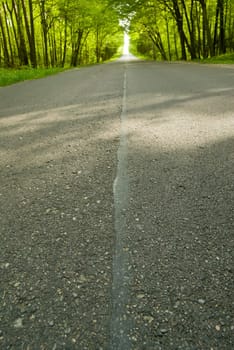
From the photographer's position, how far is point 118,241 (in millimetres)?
1597

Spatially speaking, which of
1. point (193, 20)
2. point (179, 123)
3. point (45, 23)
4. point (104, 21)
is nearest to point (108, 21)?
point (104, 21)

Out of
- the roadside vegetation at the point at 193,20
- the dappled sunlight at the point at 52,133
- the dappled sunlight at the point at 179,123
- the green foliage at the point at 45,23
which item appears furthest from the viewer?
the roadside vegetation at the point at 193,20

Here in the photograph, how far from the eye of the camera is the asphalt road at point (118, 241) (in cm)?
111

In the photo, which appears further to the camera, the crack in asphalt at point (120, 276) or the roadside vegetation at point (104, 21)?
the roadside vegetation at point (104, 21)

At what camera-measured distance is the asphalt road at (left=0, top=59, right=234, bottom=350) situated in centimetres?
111

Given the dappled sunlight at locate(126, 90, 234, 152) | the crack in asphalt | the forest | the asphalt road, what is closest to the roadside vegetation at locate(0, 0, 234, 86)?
the forest

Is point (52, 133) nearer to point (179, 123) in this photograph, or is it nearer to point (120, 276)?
point (179, 123)

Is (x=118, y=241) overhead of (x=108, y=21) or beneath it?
beneath

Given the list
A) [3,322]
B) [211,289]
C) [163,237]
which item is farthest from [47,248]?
[211,289]

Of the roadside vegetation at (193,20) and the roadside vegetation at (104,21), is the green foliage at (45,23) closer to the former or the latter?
the roadside vegetation at (104,21)

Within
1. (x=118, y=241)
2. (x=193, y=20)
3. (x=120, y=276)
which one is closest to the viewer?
(x=120, y=276)

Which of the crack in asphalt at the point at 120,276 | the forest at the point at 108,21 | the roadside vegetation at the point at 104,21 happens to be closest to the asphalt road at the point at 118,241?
the crack in asphalt at the point at 120,276

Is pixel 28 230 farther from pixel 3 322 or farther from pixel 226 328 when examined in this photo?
pixel 226 328

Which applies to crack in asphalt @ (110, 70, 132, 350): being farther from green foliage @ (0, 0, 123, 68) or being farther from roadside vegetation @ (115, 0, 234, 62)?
roadside vegetation @ (115, 0, 234, 62)
